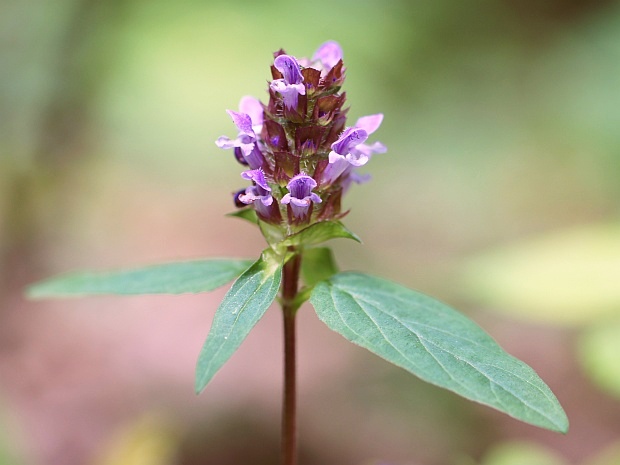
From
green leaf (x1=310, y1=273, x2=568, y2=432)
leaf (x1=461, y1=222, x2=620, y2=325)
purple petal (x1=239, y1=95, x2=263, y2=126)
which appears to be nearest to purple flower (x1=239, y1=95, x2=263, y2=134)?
purple petal (x1=239, y1=95, x2=263, y2=126)

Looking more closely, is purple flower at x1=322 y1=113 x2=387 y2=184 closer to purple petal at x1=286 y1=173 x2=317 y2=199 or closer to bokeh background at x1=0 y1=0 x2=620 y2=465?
purple petal at x1=286 y1=173 x2=317 y2=199

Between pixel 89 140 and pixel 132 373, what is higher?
pixel 89 140

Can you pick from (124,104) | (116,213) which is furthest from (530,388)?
(124,104)

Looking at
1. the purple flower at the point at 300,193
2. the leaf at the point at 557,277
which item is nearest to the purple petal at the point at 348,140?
the purple flower at the point at 300,193

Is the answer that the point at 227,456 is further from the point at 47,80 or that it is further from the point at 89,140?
the point at 89,140

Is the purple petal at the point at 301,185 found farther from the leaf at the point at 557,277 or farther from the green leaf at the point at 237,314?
the leaf at the point at 557,277

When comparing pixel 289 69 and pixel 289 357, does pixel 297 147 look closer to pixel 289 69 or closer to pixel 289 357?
pixel 289 69
